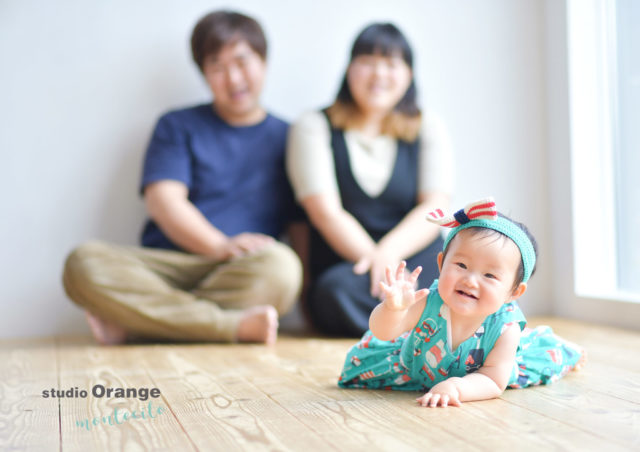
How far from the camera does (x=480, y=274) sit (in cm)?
101

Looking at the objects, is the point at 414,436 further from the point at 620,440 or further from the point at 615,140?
the point at 615,140

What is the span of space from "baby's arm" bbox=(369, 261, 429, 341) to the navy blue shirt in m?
0.96

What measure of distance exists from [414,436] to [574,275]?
1.40 metres

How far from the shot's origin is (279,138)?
80.4 inches

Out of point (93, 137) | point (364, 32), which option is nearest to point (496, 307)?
point (364, 32)

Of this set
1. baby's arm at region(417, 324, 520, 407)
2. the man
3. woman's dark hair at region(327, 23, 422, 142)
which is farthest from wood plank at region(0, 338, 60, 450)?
woman's dark hair at region(327, 23, 422, 142)

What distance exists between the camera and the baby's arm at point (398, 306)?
3.27 ft

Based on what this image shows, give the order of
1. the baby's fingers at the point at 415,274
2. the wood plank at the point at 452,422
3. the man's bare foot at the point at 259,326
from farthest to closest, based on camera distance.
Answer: the man's bare foot at the point at 259,326, the baby's fingers at the point at 415,274, the wood plank at the point at 452,422

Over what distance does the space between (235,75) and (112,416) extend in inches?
45.2

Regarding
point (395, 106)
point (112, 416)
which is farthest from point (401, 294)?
point (395, 106)

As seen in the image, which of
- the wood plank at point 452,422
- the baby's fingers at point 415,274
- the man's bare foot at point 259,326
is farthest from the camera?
the man's bare foot at point 259,326

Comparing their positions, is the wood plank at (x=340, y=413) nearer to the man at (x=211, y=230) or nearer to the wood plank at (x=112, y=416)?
the wood plank at (x=112, y=416)

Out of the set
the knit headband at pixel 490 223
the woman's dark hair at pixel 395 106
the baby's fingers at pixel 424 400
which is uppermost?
the woman's dark hair at pixel 395 106

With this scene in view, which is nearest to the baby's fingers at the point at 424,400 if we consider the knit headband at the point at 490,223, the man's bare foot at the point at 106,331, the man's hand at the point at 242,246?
the knit headband at the point at 490,223
